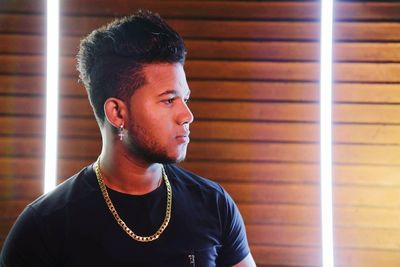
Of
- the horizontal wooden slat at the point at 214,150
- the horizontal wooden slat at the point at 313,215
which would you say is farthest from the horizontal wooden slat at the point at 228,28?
the horizontal wooden slat at the point at 313,215

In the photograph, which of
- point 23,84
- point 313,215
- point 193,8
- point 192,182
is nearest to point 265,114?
point 313,215

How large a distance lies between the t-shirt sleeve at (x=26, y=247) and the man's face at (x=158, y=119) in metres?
0.41

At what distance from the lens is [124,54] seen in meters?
1.30

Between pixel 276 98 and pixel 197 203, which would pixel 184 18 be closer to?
pixel 276 98

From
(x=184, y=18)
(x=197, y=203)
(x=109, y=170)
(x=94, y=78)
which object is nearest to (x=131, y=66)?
(x=94, y=78)

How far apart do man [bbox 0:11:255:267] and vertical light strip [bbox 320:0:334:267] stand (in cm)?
94

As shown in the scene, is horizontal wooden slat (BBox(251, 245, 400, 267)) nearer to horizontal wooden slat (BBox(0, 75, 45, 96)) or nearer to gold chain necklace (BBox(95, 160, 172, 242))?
gold chain necklace (BBox(95, 160, 172, 242))

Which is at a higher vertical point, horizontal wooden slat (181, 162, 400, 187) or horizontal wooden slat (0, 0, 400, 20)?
horizontal wooden slat (0, 0, 400, 20)

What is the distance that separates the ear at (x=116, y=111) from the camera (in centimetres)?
129

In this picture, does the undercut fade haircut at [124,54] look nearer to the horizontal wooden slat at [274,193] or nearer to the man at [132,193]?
the man at [132,193]

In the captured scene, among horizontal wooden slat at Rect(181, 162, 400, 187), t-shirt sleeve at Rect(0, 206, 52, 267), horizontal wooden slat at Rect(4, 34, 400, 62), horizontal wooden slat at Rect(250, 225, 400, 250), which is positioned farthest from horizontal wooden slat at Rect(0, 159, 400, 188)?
t-shirt sleeve at Rect(0, 206, 52, 267)

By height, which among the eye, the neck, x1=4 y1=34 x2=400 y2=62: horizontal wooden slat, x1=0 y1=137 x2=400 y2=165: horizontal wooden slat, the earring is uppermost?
x1=4 y1=34 x2=400 y2=62: horizontal wooden slat

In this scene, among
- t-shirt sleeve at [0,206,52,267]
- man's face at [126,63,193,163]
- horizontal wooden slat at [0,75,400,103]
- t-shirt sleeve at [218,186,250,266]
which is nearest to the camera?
t-shirt sleeve at [0,206,52,267]

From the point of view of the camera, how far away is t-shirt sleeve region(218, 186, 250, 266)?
1.38 meters
